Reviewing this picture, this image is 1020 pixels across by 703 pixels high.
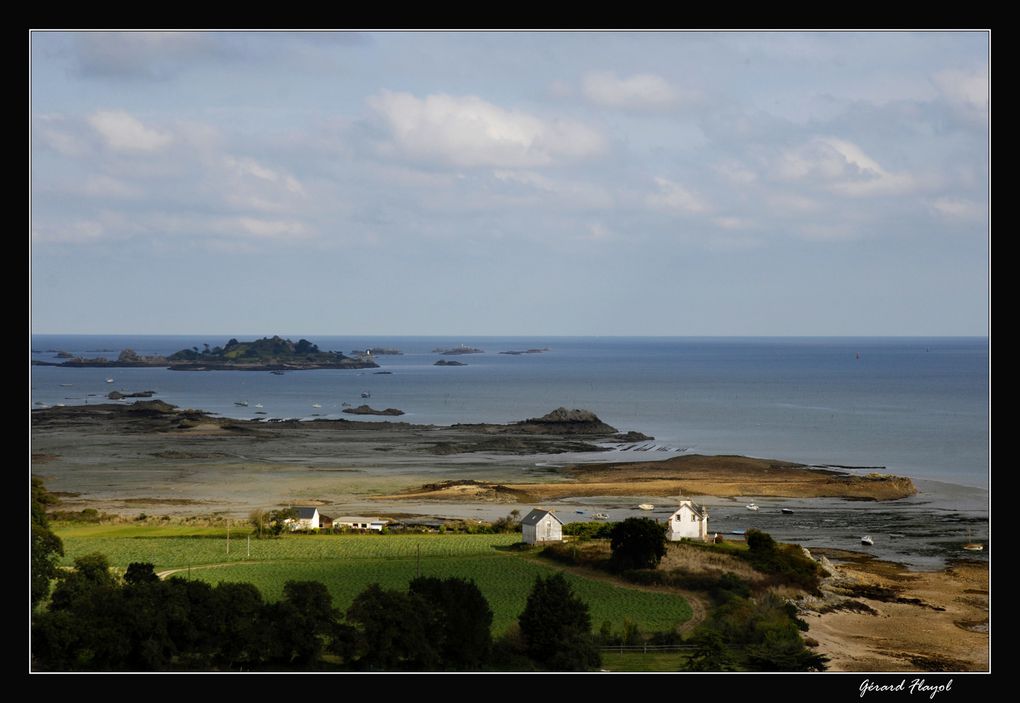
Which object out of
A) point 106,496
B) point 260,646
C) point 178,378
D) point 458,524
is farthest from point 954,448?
point 178,378

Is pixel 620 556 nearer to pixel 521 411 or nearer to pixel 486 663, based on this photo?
pixel 486 663

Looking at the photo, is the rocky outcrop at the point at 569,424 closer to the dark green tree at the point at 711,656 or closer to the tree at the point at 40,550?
the dark green tree at the point at 711,656

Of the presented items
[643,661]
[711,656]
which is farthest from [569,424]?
[711,656]

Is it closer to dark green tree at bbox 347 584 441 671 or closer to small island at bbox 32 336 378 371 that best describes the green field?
dark green tree at bbox 347 584 441 671

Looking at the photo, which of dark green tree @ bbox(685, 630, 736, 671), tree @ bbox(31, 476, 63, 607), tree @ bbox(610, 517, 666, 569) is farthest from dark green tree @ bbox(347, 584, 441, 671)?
tree @ bbox(610, 517, 666, 569)

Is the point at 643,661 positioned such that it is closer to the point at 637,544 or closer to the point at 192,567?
the point at 637,544

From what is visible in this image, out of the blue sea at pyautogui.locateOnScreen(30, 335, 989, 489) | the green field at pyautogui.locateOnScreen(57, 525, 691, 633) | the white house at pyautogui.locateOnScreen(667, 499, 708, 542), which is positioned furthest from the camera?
the blue sea at pyautogui.locateOnScreen(30, 335, 989, 489)

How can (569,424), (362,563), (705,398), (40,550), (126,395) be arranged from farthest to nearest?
(126,395) → (705,398) → (569,424) → (362,563) → (40,550)

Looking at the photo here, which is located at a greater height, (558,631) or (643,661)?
(558,631)
